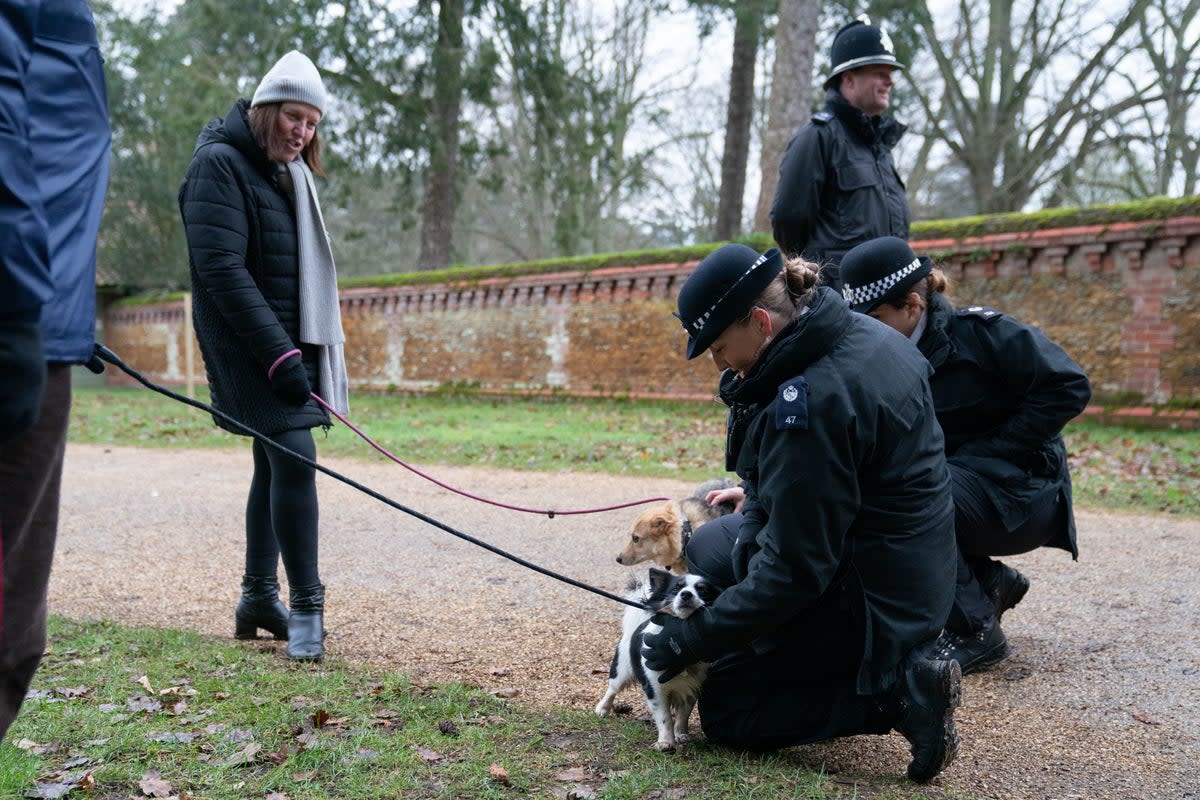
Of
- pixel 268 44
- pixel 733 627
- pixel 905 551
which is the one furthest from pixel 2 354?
pixel 268 44

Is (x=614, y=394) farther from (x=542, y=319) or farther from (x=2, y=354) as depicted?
(x=2, y=354)

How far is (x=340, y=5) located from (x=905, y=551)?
60.4 ft

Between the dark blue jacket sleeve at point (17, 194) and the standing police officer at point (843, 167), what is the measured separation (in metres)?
3.82

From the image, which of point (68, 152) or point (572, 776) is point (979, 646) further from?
point (68, 152)

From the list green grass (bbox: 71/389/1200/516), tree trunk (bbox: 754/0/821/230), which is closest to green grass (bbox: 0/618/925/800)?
green grass (bbox: 71/389/1200/516)

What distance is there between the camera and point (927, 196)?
24891 millimetres

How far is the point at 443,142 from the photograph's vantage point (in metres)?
20.1

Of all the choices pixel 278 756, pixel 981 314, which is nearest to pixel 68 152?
pixel 278 756

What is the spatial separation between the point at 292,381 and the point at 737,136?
15329mm

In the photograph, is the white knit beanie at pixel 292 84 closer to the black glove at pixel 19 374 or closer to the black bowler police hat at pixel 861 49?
the black glove at pixel 19 374

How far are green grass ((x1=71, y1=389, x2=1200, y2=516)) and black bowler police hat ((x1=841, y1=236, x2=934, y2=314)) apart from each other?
431 cm

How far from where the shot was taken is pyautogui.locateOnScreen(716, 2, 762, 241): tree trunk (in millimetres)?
17672

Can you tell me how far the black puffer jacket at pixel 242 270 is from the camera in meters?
3.81

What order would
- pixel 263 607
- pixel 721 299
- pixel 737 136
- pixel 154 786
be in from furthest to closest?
pixel 737 136 < pixel 263 607 < pixel 154 786 < pixel 721 299
